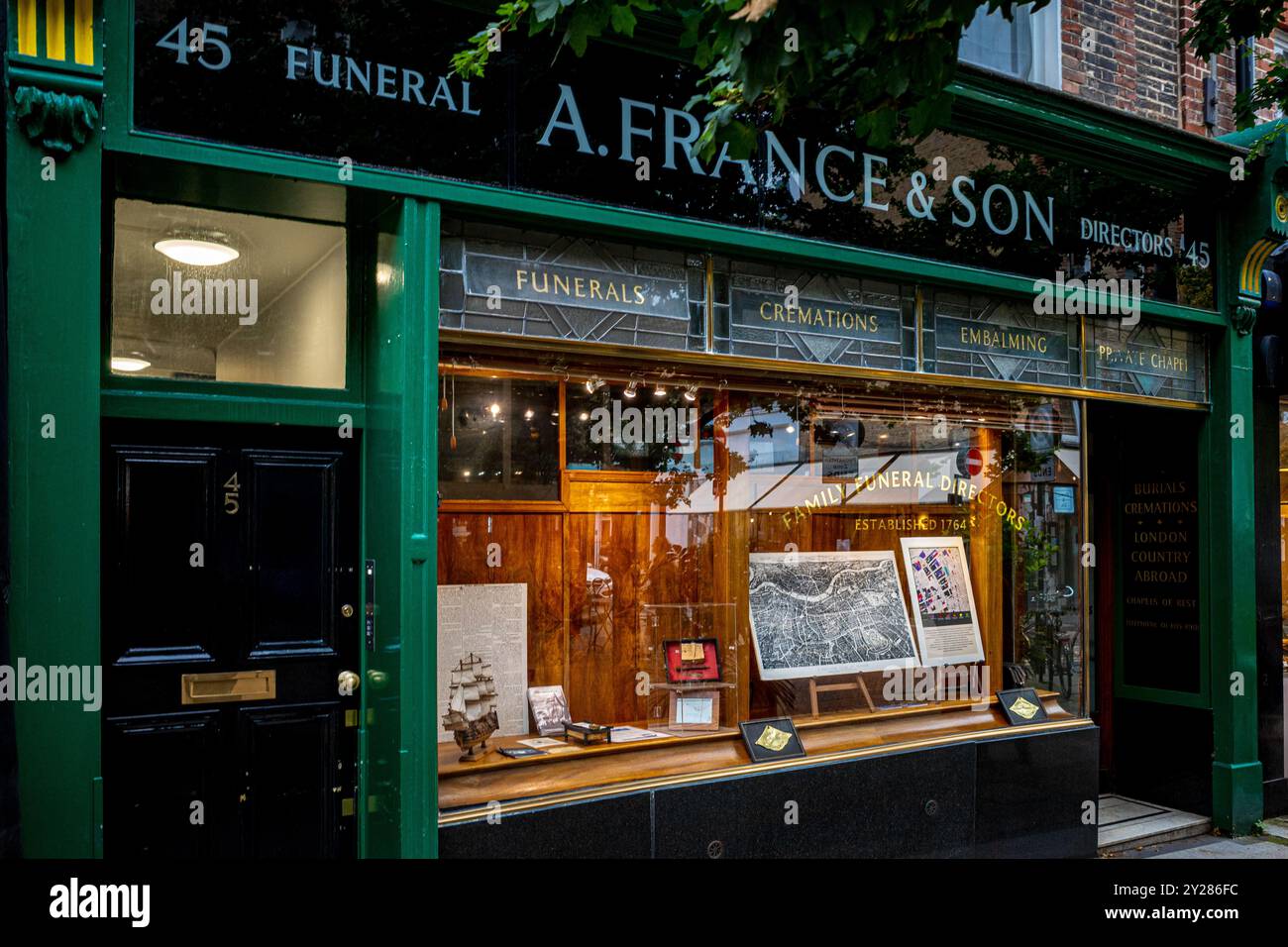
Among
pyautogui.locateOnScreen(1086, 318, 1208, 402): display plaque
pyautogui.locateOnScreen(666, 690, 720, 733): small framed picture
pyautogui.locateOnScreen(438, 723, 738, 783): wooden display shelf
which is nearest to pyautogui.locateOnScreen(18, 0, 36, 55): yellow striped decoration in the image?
pyautogui.locateOnScreen(438, 723, 738, 783): wooden display shelf

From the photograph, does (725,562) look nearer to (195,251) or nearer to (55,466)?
(195,251)

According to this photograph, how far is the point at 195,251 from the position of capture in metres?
4.58

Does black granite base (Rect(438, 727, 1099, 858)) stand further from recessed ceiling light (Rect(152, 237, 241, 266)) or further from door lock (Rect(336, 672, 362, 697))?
recessed ceiling light (Rect(152, 237, 241, 266))

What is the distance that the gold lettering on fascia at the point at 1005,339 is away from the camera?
6449 mm

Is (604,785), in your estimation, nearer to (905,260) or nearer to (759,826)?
(759,826)

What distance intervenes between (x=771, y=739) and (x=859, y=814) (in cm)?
66

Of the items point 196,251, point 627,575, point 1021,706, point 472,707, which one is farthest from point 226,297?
point 1021,706

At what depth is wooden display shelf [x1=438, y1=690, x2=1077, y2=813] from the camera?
16.3ft

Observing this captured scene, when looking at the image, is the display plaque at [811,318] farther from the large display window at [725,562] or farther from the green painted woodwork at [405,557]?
the green painted woodwork at [405,557]

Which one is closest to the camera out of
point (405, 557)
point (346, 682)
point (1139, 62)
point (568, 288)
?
point (405, 557)

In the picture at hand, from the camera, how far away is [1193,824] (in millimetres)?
7285

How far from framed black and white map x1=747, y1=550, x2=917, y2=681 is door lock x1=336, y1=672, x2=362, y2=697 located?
2423mm

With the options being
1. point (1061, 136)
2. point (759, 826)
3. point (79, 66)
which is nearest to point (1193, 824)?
point (759, 826)

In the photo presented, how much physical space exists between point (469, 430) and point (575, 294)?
90 cm
